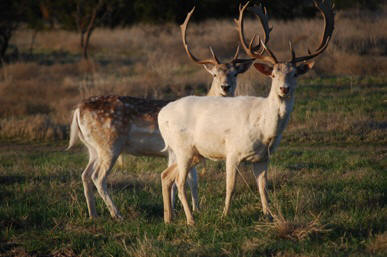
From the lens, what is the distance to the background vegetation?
17.5 ft

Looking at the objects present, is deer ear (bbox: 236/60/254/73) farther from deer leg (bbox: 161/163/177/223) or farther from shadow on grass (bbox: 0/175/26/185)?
shadow on grass (bbox: 0/175/26/185)

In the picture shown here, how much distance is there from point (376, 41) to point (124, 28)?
1830 cm

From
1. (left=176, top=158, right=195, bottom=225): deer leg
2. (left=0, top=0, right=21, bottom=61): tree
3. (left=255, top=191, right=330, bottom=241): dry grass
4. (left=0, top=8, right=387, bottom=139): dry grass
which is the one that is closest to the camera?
(left=255, top=191, right=330, bottom=241): dry grass

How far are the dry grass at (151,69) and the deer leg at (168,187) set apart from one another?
5.57m

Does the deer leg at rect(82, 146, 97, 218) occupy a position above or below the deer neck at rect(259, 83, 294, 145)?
below

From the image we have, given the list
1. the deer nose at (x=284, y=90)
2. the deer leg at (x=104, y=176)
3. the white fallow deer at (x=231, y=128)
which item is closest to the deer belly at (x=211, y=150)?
the white fallow deer at (x=231, y=128)

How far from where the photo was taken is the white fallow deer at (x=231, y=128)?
18.9 ft

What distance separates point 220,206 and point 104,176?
1.46 metres

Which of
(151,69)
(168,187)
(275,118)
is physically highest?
(275,118)

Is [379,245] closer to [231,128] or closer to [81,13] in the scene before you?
[231,128]

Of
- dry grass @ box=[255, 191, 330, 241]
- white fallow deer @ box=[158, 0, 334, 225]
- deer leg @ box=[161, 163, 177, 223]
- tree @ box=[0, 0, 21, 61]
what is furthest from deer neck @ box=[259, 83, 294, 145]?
tree @ box=[0, 0, 21, 61]

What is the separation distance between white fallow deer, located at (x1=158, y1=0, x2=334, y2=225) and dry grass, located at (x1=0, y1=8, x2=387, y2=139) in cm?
549

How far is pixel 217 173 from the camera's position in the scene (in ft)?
27.7

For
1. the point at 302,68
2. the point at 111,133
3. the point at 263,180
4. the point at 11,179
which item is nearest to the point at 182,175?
A: the point at 263,180
